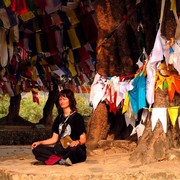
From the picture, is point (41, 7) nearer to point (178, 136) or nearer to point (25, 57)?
point (25, 57)

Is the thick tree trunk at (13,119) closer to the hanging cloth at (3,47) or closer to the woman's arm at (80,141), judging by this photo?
A: the hanging cloth at (3,47)

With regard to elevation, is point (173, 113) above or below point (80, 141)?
above

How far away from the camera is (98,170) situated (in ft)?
23.6

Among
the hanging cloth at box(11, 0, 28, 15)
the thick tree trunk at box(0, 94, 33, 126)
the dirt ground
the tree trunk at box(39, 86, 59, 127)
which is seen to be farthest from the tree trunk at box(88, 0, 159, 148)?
the tree trunk at box(39, 86, 59, 127)

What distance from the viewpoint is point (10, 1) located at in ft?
45.6

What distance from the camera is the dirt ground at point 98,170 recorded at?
6781mm

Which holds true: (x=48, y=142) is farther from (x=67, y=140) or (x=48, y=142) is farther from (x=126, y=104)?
(x=126, y=104)

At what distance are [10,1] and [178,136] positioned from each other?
7116 millimetres

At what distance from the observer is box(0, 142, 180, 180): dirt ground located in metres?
6.78

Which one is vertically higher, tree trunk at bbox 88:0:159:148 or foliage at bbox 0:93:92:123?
tree trunk at bbox 88:0:159:148

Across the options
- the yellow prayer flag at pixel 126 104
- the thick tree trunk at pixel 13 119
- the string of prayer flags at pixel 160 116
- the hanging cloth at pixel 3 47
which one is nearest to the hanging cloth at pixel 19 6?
the hanging cloth at pixel 3 47

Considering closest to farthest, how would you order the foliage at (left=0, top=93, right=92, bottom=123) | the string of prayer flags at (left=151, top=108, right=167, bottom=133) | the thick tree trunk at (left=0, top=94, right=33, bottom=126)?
the string of prayer flags at (left=151, top=108, right=167, bottom=133)
the thick tree trunk at (left=0, top=94, right=33, bottom=126)
the foliage at (left=0, top=93, right=92, bottom=123)

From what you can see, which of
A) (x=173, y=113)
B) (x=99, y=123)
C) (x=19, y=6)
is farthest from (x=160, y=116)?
(x=19, y=6)

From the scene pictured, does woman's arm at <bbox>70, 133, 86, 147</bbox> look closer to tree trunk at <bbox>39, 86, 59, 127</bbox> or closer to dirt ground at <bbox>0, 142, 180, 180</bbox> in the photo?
dirt ground at <bbox>0, 142, 180, 180</bbox>
